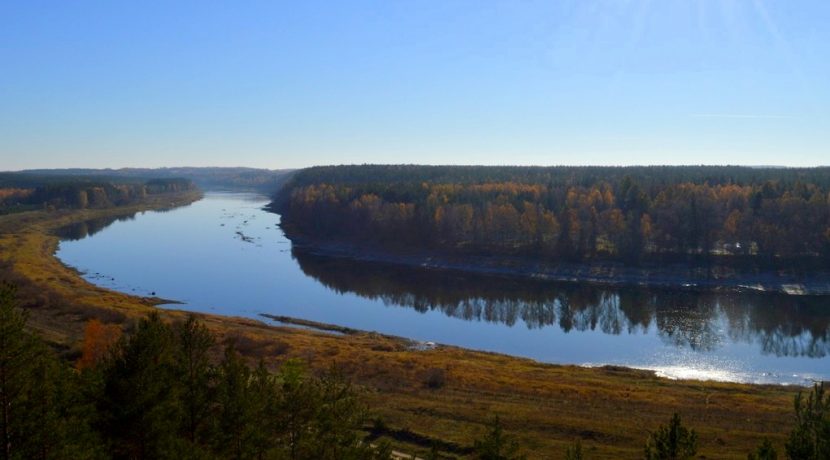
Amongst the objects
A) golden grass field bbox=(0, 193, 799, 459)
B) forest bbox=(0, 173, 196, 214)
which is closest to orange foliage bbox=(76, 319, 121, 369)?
golden grass field bbox=(0, 193, 799, 459)

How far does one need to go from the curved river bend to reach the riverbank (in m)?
2.50

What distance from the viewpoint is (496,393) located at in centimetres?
2628

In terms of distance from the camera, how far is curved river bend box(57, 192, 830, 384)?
37.9 metres

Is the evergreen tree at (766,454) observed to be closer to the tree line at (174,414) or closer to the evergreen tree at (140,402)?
the tree line at (174,414)

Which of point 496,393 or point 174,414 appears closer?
point 174,414

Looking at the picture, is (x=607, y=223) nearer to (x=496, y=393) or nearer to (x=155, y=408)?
(x=496, y=393)

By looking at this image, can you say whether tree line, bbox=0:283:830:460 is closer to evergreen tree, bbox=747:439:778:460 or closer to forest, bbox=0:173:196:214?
evergreen tree, bbox=747:439:778:460

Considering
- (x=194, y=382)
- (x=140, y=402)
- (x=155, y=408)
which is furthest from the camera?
(x=194, y=382)

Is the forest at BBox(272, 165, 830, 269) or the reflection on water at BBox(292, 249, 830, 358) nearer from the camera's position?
the reflection on water at BBox(292, 249, 830, 358)

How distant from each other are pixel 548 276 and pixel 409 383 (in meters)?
37.0

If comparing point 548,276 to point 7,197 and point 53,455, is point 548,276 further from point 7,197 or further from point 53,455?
point 7,197

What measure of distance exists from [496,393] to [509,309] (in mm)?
24182

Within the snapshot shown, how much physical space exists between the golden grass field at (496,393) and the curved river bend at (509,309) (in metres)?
4.45

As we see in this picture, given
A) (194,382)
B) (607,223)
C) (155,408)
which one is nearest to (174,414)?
(155,408)
